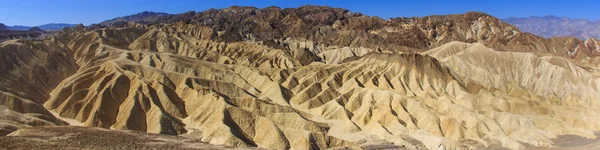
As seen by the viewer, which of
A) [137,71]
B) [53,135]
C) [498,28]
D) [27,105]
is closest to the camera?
[53,135]

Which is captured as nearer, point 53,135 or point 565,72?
point 53,135

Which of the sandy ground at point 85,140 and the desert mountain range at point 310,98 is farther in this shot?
the desert mountain range at point 310,98

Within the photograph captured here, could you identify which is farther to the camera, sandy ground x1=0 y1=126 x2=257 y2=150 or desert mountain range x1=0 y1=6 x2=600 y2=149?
desert mountain range x1=0 y1=6 x2=600 y2=149

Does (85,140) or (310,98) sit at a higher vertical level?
(85,140)

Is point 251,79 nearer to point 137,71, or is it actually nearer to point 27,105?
point 137,71

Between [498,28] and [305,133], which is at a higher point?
[498,28]

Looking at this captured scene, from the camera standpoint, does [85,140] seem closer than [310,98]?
Yes

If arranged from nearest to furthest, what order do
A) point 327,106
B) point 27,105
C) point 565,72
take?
point 27,105, point 327,106, point 565,72

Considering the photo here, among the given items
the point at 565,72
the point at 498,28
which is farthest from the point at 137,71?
the point at 498,28
